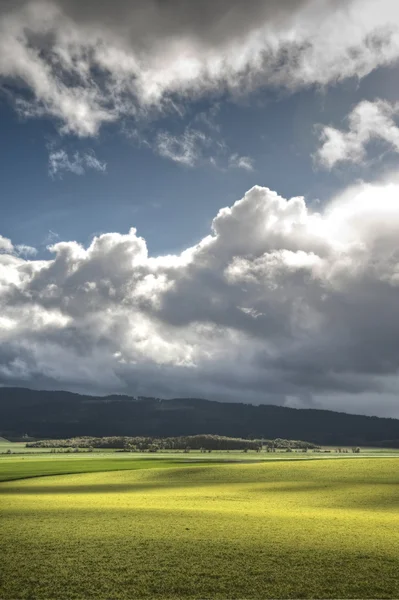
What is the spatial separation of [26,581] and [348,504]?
42.4 metres

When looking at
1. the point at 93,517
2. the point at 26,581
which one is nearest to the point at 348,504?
the point at 93,517

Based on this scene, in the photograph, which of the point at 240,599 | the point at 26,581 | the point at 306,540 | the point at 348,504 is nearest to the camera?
the point at 240,599

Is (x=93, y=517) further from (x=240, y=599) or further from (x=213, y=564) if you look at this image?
(x=240, y=599)

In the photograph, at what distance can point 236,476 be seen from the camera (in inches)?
3752

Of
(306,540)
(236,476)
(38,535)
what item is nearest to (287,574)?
(306,540)

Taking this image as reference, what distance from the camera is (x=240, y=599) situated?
71.9ft

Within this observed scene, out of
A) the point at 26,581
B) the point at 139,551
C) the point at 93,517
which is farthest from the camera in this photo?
the point at 93,517

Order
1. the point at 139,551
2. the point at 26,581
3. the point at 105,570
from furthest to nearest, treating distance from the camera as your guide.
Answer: the point at 139,551
the point at 105,570
the point at 26,581

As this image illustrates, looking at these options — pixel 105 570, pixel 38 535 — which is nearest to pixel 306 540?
pixel 105 570

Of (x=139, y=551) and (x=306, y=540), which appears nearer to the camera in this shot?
(x=139, y=551)

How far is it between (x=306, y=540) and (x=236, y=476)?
65.7 m

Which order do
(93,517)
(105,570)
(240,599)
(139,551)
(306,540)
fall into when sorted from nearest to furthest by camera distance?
1. (240,599)
2. (105,570)
3. (139,551)
4. (306,540)
5. (93,517)

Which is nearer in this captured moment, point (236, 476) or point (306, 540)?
point (306, 540)

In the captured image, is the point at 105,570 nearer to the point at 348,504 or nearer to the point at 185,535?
the point at 185,535
